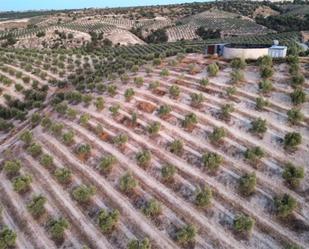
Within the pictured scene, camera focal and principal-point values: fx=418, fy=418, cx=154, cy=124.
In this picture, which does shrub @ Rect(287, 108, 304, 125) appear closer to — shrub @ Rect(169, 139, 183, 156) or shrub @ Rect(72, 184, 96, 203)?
shrub @ Rect(169, 139, 183, 156)

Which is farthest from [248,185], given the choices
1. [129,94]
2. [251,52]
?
[251,52]

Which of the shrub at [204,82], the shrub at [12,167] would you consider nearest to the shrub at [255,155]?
the shrub at [204,82]

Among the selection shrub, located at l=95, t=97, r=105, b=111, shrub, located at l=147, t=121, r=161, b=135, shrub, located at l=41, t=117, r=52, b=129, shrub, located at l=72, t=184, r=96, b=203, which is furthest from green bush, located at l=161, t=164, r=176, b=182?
shrub, located at l=41, t=117, r=52, b=129

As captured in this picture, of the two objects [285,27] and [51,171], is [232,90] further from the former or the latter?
[285,27]

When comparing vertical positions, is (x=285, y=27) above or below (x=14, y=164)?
below

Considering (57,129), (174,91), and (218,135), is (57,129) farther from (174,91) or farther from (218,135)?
(218,135)

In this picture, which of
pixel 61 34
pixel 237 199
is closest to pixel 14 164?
pixel 237 199
